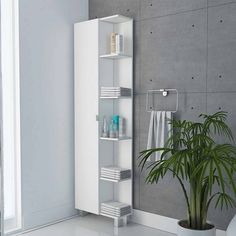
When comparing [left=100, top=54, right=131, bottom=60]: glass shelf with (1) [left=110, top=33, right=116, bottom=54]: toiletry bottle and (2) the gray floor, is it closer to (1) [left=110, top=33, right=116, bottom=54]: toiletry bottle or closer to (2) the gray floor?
(1) [left=110, top=33, right=116, bottom=54]: toiletry bottle

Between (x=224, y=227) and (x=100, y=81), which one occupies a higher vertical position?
(x=100, y=81)

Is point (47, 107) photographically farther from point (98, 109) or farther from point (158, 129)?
point (158, 129)

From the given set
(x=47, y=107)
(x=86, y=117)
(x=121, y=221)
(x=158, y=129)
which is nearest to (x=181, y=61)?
(x=158, y=129)

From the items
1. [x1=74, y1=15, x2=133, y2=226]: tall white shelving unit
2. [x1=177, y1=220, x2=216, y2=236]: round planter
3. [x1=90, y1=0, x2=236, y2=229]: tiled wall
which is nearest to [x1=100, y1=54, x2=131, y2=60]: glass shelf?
[x1=74, y1=15, x2=133, y2=226]: tall white shelving unit

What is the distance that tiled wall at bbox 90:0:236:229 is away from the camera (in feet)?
9.50

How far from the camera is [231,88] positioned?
2867mm

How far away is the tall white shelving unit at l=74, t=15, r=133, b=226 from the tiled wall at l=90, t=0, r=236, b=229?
11 cm

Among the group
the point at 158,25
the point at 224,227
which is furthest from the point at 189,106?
the point at 224,227

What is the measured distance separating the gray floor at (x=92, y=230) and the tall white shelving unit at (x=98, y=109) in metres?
0.12

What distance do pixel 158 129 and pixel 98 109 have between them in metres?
0.64

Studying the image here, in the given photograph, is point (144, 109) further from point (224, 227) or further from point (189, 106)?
point (224, 227)

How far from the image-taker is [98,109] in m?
3.45

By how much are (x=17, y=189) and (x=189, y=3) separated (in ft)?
7.56

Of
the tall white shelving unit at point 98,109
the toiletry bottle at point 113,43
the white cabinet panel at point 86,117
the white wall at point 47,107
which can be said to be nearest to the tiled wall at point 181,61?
the tall white shelving unit at point 98,109
